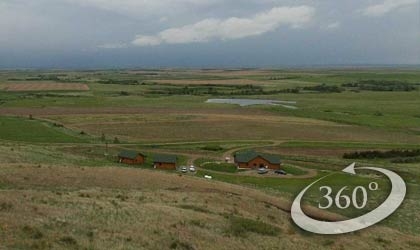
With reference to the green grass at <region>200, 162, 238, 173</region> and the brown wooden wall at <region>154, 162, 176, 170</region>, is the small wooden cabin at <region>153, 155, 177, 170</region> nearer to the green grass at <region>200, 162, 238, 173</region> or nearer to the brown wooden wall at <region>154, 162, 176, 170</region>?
the brown wooden wall at <region>154, 162, 176, 170</region>

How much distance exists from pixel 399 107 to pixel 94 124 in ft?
280

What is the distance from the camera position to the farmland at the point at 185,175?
22.1m

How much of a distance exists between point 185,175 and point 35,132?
46289mm

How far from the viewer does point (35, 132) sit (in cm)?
8438

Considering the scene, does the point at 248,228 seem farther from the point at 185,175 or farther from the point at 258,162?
the point at 258,162

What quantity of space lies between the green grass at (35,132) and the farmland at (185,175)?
182mm

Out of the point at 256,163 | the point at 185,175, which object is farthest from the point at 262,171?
the point at 185,175

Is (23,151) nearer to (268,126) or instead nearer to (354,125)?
(268,126)

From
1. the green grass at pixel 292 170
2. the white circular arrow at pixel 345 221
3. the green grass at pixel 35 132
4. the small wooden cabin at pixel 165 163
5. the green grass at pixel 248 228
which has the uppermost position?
the green grass at pixel 248 228

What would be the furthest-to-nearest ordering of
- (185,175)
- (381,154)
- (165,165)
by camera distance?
(381,154) → (165,165) → (185,175)

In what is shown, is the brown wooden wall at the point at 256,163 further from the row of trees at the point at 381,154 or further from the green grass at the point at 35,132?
the green grass at the point at 35,132

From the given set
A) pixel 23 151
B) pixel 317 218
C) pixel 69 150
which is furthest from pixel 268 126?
pixel 317 218

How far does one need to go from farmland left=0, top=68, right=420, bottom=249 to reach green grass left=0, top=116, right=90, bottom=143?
0.18m

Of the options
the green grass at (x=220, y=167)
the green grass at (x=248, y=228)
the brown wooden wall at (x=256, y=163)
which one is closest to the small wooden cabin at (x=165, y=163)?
the green grass at (x=220, y=167)
